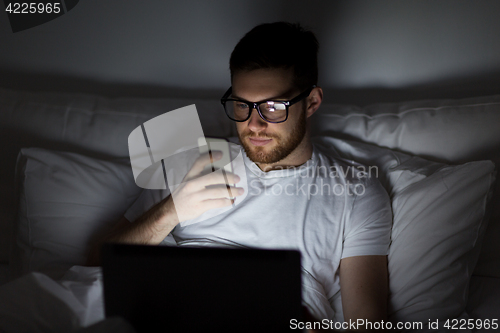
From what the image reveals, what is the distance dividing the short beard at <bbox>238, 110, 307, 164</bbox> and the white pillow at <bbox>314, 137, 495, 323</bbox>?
0.40 meters

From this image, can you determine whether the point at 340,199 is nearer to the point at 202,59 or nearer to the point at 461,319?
the point at 461,319

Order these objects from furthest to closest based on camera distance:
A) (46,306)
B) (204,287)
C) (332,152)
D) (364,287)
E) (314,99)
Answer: (332,152), (314,99), (364,287), (46,306), (204,287)

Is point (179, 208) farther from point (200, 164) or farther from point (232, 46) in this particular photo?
point (232, 46)

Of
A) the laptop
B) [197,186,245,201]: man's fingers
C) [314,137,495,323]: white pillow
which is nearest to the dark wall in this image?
[314,137,495,323]: white pillow

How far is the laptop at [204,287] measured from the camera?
0.62m

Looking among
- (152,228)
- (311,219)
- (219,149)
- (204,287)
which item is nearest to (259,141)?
(219,149)

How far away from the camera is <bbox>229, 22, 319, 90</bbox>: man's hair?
3.77ft

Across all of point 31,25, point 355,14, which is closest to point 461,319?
point 355,14

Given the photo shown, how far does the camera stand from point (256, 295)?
24.6 inches

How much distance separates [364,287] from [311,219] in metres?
0.27

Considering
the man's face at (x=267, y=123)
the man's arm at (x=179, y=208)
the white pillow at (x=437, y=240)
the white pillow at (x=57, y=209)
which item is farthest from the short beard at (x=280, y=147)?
the white pillow at (x=57, y=209)

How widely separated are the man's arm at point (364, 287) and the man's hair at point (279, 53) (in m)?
0.60

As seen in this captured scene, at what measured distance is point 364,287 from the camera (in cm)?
104

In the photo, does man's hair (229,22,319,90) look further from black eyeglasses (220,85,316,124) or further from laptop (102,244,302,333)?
laptop (102,244,302,333)
